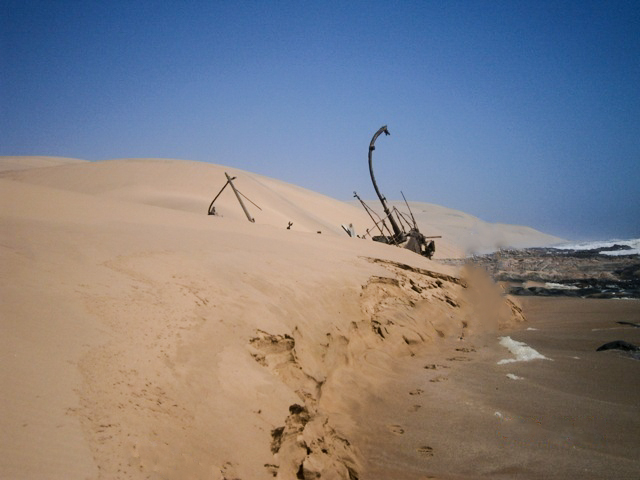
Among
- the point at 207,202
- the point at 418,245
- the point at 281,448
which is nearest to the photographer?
the point at 281,448

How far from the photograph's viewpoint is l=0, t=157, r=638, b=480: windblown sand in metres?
2.13

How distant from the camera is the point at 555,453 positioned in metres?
3.34

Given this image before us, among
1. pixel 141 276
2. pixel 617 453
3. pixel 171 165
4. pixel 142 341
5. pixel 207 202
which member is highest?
pixel 171 165

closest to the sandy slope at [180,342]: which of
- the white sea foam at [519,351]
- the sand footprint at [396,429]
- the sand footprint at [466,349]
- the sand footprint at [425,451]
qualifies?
the sand footprint at [396,429]

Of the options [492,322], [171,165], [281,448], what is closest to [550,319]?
[492,322]

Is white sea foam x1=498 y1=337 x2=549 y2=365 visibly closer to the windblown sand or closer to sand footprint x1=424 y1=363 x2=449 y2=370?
the windblown sand

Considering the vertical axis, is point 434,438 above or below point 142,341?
below

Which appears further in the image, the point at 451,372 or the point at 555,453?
the point at 451,372

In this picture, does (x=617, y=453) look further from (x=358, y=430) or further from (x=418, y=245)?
(x=418, y=245)

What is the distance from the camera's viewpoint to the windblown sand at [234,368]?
2.13m

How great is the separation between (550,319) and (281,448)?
8.05 m

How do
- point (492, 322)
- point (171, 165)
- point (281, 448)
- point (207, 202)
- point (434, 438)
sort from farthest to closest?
point (171, 165)
point (207, 202)
point (492, 322)
point (434, 438)
point (281, 448)

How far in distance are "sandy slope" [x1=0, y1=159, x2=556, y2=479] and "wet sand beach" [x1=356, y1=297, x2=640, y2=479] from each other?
387 millimetres

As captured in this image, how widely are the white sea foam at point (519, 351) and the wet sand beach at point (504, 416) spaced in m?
0.10
